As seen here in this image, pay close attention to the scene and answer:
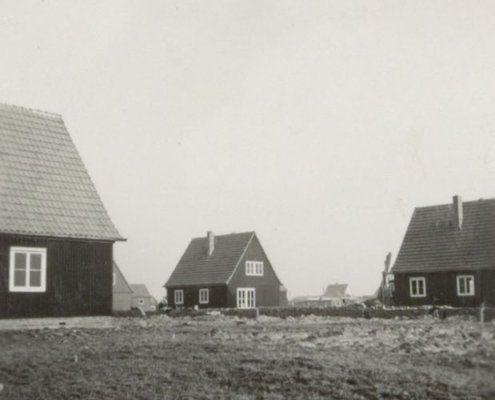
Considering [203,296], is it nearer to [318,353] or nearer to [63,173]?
[63,173]

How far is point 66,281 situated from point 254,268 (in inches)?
1490

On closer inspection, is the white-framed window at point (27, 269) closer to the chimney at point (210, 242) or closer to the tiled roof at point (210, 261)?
the tiled roof at point (210, 261)

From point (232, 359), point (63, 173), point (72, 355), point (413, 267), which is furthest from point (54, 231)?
point (413, 267)

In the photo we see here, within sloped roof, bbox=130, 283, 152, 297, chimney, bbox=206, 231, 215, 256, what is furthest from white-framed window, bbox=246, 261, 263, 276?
sloped roof, bbox=130, 283, 152, 297

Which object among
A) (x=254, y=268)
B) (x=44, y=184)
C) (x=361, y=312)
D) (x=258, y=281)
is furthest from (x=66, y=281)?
(x=258, y=281)

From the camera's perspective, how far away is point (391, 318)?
37281 mm

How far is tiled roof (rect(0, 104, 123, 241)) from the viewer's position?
929 inches

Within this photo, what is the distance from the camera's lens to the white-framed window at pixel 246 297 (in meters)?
59.1

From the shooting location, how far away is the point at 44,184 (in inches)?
987

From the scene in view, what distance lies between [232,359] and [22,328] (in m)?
11.8

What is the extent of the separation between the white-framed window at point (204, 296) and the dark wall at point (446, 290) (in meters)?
19.0

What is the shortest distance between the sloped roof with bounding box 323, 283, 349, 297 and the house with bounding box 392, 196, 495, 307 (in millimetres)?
103307

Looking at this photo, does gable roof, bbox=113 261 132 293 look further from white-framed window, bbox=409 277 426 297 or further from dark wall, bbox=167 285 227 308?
white-framed window, bbox=409 277 426 297

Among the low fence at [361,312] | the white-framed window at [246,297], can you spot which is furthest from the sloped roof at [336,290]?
the low fence at [361,312]
